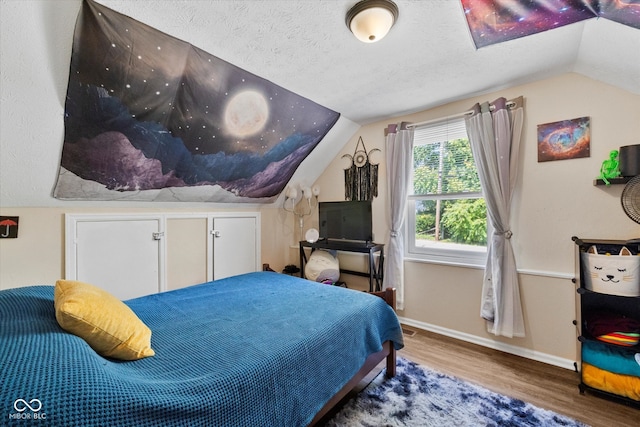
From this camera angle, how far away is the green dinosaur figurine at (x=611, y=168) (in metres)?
1.92

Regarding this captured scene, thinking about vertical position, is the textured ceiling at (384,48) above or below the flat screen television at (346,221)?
above

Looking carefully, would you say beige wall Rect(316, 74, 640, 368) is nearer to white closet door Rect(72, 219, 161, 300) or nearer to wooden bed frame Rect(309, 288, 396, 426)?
wooden bed frame Rect(309, 288, 396, 426)

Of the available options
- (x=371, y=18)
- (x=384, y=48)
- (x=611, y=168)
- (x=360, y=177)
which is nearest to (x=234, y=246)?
(x=360, y=177)

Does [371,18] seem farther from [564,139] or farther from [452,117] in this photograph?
[564,139]

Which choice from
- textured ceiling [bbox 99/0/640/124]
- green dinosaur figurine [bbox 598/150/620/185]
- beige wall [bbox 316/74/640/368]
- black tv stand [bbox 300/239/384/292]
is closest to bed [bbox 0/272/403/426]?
black tv stand [bbox 300/239/384/292]

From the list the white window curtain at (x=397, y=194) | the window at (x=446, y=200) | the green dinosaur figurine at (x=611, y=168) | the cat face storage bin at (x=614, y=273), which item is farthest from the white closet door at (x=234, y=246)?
the green dinosaur figurine at (x=611, y=168)

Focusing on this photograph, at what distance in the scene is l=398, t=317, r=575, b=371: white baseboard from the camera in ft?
7.28

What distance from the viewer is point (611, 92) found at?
2.02m

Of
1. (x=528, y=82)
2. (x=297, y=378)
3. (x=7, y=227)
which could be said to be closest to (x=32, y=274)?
(x=7, y=227)

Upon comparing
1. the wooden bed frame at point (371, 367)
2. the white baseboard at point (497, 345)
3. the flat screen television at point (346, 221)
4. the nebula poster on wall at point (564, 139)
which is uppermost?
the nebula poster on wall at point (564, 139)

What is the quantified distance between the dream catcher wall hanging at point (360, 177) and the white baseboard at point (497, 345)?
153 centimetres

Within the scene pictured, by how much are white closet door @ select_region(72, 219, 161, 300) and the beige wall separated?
3.14 meters

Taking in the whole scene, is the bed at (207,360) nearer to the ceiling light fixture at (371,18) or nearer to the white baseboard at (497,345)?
the white baseboard at (497,345)

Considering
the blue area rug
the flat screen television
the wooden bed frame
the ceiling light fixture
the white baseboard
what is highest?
the ceiling light fixture
